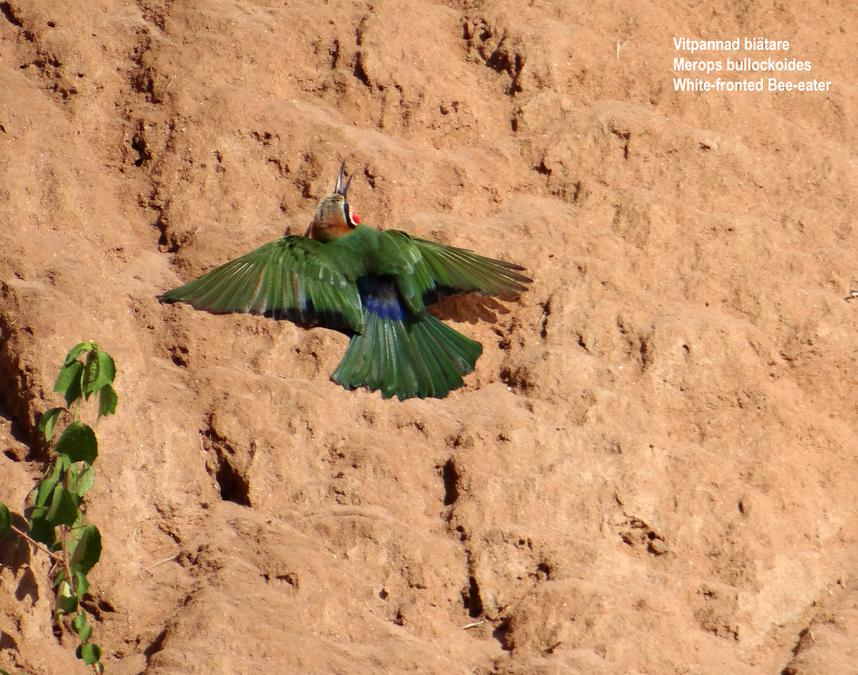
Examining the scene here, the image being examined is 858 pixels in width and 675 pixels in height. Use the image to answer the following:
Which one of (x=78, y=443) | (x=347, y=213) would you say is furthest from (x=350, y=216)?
(x=78, y=443)

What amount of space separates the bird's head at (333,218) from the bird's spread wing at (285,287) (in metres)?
0.05

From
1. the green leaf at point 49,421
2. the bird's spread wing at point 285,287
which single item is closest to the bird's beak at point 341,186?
the bird's spread wing at point 285,287

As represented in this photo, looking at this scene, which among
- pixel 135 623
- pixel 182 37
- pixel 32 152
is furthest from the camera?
pixel 182 37

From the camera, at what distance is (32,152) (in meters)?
4.31

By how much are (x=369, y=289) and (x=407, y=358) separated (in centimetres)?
34

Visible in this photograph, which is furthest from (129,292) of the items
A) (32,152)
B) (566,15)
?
(566,15)

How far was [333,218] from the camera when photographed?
4.25 meters

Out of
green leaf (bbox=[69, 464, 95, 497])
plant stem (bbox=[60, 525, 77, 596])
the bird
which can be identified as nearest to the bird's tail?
the bird

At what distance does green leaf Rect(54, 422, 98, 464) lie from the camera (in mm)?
3496

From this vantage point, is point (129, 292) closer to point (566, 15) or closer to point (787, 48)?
point (566, 15)

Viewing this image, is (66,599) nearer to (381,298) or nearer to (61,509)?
(61,509)

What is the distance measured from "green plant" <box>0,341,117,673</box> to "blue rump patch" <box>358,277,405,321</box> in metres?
0.97

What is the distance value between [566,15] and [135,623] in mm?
2561

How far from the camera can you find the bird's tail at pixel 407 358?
3955 mm
